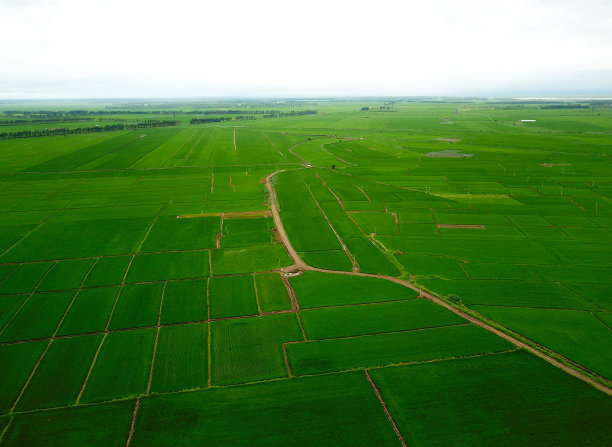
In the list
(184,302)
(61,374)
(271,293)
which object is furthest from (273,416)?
(61,374)

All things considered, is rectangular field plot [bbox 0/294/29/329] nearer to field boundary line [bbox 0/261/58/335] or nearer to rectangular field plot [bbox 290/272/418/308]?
field boundary line [bbox 0/261/58/335]

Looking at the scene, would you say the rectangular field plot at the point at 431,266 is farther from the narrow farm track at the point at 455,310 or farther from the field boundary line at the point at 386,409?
the field boundary line at the point at 386,409

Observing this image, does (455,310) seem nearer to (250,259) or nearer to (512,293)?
(512,293)

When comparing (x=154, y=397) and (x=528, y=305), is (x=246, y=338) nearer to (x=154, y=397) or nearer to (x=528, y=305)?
(x=154, y=397)

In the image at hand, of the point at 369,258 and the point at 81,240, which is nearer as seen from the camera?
the point at 369,258

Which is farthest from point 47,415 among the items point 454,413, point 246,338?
point 454,413

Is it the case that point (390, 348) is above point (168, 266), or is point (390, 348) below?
below

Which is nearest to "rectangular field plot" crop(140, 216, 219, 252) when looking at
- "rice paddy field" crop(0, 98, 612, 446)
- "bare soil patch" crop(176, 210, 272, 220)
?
"rice paddy field" crop(0, 98, 612, 446)
